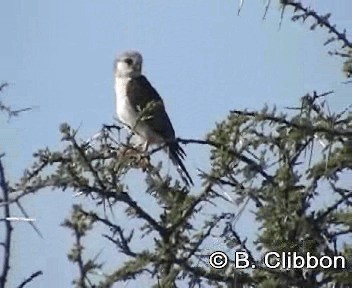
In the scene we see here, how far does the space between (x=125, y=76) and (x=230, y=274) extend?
16.4 ft

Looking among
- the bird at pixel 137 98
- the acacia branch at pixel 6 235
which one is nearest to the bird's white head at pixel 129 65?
the bird at pixel 137 98

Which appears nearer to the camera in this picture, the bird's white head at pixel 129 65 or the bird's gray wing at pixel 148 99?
the bird's gray wing at pixel 148 99

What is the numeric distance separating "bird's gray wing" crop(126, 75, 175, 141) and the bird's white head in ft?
0.34

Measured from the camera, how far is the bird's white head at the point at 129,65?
8.49 metres

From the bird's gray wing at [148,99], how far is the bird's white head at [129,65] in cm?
10

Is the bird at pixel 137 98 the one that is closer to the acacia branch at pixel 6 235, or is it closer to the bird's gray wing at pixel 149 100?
the bird's gray wing at pixel 149 100

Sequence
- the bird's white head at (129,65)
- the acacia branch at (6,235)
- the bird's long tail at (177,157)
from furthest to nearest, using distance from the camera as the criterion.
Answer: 1. the bird's white head at (129,65)
2. the bird's long tail at (177,157)
3. the acacia branch at (6,235)

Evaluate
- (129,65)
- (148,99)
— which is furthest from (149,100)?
(129,65)

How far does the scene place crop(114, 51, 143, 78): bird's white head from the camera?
8.49 m

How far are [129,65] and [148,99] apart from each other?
2.56 feet

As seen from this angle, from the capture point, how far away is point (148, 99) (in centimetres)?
790

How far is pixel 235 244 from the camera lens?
388 cm

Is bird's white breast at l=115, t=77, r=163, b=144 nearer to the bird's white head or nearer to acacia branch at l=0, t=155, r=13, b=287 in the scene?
the bird's white head

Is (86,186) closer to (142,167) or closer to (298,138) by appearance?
(298,138)
